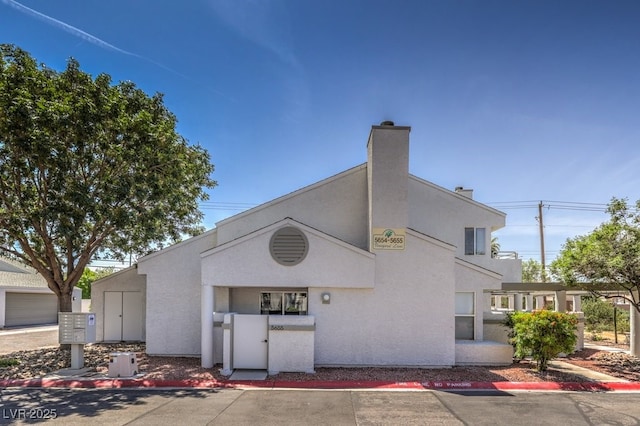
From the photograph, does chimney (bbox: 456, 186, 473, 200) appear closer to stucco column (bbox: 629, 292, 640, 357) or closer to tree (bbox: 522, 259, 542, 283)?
stucco column (bbox: 629, 292, 640, 357)

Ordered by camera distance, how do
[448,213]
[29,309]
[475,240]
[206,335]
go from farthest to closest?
[29,309] < [475,240] < [448,213] < [206,335]

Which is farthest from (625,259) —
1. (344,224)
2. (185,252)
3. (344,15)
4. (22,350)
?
(22,350)

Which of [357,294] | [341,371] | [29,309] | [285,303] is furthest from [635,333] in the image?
[29,309]

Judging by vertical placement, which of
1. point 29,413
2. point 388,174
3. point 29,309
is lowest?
point 29,309

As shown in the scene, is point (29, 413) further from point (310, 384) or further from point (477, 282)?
point (477, 282)

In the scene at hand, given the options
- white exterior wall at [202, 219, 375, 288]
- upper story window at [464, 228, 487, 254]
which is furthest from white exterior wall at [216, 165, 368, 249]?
upper story window at [464, 228, 487, 254]

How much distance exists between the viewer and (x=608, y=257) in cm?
1423

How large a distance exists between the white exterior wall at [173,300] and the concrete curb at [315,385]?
3327 mm

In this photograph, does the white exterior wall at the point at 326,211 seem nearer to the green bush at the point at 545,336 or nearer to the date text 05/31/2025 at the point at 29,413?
the green bush at the point at 545,336

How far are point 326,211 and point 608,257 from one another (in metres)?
10.2

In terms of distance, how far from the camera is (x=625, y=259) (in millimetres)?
13945

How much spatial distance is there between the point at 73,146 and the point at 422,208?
14.1 m

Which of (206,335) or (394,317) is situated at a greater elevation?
(394,317)

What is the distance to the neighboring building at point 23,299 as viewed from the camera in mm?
26656
